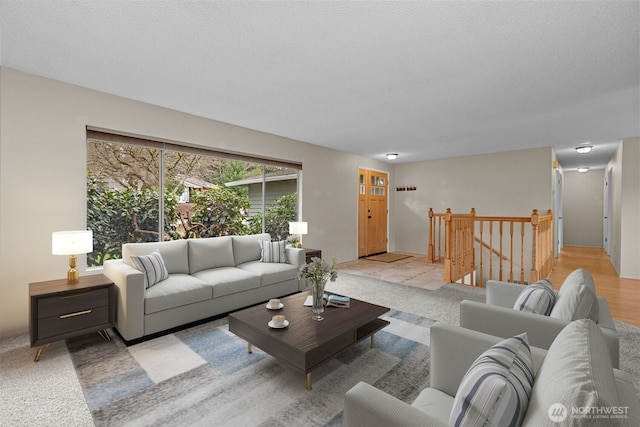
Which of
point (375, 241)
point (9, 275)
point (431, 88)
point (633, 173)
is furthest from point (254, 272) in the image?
point (633, 173)

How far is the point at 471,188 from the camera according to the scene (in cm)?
682

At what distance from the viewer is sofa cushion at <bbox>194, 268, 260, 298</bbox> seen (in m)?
3.16

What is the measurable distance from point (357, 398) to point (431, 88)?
3018 millimetres

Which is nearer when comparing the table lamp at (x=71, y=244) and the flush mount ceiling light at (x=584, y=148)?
the table lamp at (x=71, y=244)

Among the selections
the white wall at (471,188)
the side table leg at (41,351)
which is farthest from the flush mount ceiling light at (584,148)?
the side table leg at (41,351)

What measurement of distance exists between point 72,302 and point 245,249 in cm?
195

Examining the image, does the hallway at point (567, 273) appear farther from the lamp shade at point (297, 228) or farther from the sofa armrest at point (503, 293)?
the sofa armrest at point (503, 293)

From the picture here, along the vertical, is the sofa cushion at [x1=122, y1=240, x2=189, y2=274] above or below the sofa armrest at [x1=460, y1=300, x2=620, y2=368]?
above

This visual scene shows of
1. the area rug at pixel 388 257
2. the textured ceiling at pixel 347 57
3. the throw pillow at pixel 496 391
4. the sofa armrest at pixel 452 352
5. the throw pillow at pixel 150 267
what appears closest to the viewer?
the throw pillow at pixel 496 391

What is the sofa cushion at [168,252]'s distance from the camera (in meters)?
3.15

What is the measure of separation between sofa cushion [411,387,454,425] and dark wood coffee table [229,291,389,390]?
76 cm

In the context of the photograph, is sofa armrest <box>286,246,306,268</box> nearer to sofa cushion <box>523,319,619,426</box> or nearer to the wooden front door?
the wooden front door

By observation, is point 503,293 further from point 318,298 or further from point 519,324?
point 318,298

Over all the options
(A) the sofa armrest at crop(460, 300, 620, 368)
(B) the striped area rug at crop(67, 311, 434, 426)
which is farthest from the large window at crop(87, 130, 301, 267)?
(A) the sofa armrest at crop(460, 300, 620, 368)
